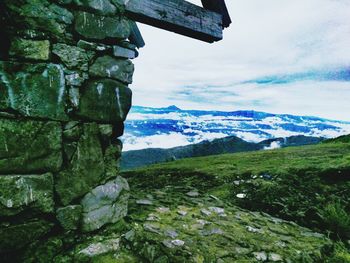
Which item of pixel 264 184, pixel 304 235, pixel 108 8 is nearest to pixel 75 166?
pixel 108 8

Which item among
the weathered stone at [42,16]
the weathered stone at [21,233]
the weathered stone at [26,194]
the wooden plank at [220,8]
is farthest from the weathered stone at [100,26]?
the weathered stone at [21,233]

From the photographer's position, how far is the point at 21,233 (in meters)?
3.08

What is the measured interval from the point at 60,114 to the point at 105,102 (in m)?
0.51

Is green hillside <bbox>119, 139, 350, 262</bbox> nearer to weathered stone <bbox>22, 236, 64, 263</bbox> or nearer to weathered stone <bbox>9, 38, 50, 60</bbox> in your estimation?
weathered stone <bbox>22, 236, 64, 263</bbox>

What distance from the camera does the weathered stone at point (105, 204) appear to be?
3.49m

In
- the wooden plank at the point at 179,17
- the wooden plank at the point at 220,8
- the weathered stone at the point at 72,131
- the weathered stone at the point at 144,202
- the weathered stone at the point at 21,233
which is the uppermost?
the wooden plank at the point at 220,8

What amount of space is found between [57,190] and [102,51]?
58.9 inches

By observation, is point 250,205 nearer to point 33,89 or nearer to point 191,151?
point 33,89

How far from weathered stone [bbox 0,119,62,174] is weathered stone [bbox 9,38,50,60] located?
61 cm

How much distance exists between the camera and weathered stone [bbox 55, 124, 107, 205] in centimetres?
332

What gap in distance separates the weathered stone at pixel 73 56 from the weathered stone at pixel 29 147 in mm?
617

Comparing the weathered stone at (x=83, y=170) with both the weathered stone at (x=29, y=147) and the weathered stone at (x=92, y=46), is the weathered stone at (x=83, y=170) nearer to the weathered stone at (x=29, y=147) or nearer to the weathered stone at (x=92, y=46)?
the weathered stone at (x=29, y=147)

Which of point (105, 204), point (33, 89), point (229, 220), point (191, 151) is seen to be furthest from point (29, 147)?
point (191, 151)

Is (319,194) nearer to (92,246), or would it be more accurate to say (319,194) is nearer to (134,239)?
(134,239)
